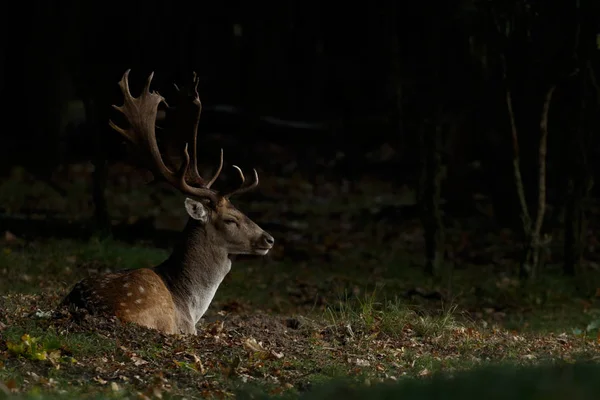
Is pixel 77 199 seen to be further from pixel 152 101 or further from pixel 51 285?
pixel 152 101

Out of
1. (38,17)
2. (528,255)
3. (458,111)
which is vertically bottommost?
(528,255)

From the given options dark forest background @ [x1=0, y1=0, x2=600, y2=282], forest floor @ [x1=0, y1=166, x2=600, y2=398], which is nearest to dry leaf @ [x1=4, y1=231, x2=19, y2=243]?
forest floor @ [x1=0, y1=166, x2=600, y2=398]

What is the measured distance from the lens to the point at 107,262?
15.0 meters

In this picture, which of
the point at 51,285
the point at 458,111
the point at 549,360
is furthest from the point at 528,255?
the point at 549,360

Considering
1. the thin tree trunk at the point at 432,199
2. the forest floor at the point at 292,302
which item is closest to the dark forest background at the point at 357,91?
the thin tree trunk at the point at 432,199

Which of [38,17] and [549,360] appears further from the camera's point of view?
[38,17]

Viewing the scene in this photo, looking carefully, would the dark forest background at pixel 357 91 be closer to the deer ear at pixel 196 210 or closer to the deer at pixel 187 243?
the deer at pixel 187 243

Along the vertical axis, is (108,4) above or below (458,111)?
above

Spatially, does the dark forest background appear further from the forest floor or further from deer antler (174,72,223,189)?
deer antler (174,72,223,189)

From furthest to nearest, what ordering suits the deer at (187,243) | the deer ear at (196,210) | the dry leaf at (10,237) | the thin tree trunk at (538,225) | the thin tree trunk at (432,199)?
the dry leaf at (10,237)
the thin tree trunk at (432,199)
the thin tree trunk at (538,225)
the deer ear at (196,210)
the deer at (187,243)

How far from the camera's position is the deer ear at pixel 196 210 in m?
10.4

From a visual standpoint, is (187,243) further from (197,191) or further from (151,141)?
(151,141)

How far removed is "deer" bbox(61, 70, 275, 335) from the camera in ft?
32.8

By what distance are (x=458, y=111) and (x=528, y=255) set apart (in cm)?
434
